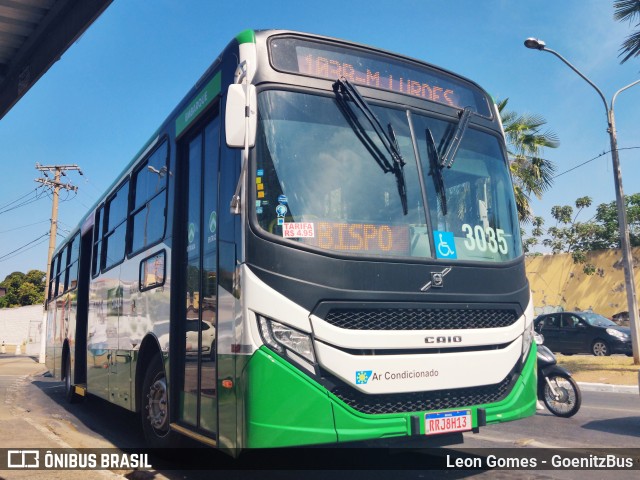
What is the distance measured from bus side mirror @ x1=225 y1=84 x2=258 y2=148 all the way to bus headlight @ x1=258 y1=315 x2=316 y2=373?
4.18 feet

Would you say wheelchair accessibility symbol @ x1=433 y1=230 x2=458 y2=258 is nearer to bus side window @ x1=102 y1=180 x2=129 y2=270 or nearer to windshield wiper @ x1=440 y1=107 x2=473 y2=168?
windshield wiper @ x1=440 y1=107 x2=473 y2=168

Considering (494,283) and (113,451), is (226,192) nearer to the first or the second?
(494,283)

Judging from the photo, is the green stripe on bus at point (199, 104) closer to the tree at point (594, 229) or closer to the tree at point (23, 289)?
the tree at point (594, 229)

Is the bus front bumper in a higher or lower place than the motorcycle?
higher

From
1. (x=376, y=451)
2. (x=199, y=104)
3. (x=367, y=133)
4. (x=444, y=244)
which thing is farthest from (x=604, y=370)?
(x=199, y=104)

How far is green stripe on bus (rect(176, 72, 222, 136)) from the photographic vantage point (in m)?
5.07

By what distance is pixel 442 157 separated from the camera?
5.00 metres

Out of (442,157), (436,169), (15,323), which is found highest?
(442,157)

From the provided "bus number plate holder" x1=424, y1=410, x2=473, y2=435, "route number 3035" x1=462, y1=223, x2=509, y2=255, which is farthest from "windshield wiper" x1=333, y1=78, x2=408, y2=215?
"bus number plate holder" x1=424, y1=410, x2=473, y2=435

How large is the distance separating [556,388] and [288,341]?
19.6ft

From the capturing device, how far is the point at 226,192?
15.5 feet

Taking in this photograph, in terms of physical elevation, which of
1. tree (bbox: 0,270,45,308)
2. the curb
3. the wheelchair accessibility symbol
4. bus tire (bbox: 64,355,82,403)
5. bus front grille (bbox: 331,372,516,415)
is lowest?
the curb

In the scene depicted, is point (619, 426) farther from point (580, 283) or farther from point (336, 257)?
point (580, 283)

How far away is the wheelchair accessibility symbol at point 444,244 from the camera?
186 inches
